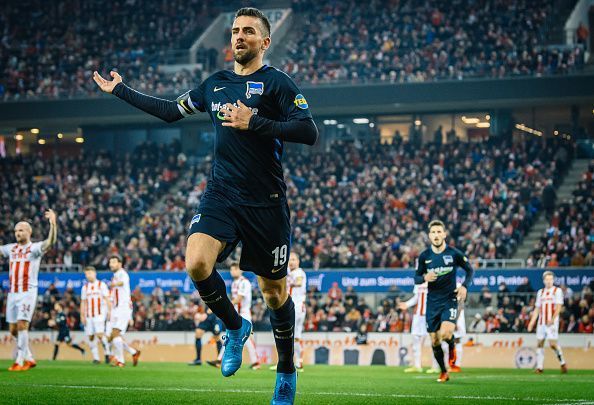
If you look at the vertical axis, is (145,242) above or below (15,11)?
below

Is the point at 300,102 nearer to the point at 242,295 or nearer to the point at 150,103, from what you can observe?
the point at 150,103

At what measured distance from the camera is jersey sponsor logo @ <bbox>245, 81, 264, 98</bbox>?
797 cm

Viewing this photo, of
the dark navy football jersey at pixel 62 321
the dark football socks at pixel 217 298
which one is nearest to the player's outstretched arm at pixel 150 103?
the dark football socks at pixel 217 298

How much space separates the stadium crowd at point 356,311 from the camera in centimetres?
2831

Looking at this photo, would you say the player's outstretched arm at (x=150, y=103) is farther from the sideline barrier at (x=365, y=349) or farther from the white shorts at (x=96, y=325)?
the sideline barrier at (x=365, y=349)

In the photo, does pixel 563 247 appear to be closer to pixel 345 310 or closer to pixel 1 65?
pixel 345 310

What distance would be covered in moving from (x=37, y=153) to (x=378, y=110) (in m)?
17.8

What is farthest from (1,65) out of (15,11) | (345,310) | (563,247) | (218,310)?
(218,310)

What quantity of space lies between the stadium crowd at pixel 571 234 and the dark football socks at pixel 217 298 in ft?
79.6

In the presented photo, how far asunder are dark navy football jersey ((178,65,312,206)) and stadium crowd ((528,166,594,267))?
2444 cm

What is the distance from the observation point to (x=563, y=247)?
106ft

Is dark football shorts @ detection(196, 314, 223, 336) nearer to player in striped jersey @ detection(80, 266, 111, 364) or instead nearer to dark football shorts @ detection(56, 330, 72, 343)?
player in striped jersey @ detection(80, 266, 111, 364)

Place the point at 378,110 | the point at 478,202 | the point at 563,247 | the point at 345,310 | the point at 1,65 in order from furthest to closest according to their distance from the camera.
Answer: the point at 1,65 → the point at 378,110 → the point at 478,202 → the point at 563,247 → the point at 345,310

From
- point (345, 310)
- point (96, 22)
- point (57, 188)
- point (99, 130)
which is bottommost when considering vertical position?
point (345, 310)
